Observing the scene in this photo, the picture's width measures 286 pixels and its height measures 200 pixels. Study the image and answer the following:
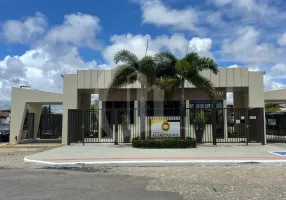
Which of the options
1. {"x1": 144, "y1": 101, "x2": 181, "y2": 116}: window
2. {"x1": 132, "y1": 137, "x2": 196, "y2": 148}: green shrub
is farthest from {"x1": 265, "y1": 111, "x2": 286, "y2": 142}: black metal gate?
{"x1": 132, "y1": 137, "x2": 196, "y2": 148}: green shrub

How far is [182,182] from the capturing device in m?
9.02

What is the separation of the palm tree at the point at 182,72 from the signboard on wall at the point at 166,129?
0.35 metres

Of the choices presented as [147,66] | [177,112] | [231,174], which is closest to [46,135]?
[177,112]

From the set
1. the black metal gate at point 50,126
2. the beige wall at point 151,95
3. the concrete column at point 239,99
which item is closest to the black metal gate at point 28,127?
the black metal gate at point 50,126

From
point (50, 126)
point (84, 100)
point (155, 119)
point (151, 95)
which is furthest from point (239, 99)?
point (50, 126)

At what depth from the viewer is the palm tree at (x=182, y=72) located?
18484 mm

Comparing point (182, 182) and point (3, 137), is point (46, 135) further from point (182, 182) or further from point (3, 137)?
point (182, 182)

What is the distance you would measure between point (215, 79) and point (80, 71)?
31.4ft

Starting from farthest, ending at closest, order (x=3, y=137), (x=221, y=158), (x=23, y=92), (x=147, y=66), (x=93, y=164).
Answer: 1. (x=3, y=137)
2. (x=23, y=92)
3. (x=147, y=66)
4. (x=221, y=158)
5. (x=93, y=164)

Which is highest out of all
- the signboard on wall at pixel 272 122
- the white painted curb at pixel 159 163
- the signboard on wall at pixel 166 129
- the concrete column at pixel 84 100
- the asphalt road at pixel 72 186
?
the concrete column at pixel 84 100

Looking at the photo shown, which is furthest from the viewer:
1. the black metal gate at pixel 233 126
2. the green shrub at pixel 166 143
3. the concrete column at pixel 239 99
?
the concrete column at pixel 239 99

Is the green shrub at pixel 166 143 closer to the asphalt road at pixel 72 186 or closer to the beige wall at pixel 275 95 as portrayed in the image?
the asphalt road at pixel 72 186

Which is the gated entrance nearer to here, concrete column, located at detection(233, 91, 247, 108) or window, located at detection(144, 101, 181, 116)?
window, located at detection(144, 101, 181, 116)

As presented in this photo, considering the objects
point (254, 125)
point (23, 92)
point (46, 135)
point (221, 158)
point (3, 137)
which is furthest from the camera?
point (46, 135)
